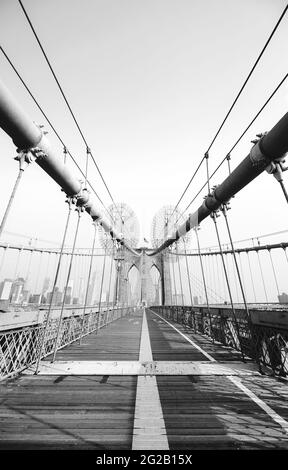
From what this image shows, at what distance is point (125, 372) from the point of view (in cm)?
528

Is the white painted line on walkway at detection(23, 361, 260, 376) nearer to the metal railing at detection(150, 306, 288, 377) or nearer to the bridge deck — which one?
the bridge deck

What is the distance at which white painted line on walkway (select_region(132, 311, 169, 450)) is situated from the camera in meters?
2.71

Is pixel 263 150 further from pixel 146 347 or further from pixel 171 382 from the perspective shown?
pixel 146 347

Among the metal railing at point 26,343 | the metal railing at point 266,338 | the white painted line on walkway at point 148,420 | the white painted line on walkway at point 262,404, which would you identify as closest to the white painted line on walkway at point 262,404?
the white painted line on walkway at point 262,404

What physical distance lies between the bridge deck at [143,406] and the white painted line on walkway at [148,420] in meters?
0.01

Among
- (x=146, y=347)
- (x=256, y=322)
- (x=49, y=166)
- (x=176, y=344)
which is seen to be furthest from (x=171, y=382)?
(x=49, y=166)

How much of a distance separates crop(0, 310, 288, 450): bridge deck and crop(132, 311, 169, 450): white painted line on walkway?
1 centimetres

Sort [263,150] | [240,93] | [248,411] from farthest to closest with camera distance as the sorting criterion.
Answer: [240,93] → [263,150] → [248,411]

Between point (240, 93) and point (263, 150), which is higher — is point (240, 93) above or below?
above

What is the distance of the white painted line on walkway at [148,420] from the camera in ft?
8.89

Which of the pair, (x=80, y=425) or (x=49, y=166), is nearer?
(x=80, y=425)

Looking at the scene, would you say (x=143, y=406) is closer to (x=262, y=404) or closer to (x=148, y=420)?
(x=148, y=420)

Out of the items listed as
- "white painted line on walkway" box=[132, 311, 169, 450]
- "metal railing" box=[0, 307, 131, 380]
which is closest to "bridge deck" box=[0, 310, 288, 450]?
"white painted line on walkway" box=[132, 311, 169, 450]

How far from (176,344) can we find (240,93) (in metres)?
10.1
